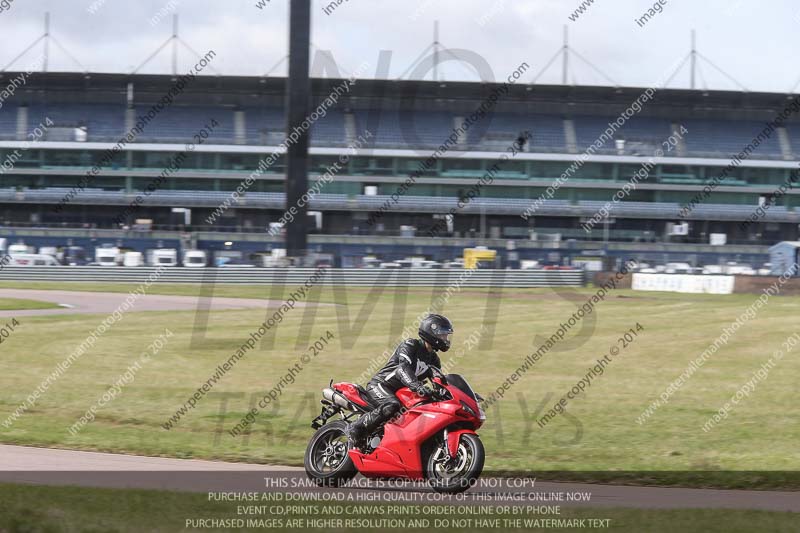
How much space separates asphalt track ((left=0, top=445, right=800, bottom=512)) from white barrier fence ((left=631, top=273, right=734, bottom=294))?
116 feet

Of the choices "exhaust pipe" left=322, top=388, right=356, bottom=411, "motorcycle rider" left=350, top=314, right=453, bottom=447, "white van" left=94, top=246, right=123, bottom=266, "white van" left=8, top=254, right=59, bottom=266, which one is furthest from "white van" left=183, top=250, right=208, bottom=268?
"motorcycle rider" left=350, top=314, right=453, bottom=447

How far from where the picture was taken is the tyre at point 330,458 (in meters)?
8.44

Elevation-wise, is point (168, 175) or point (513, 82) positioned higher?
point (513, 82)

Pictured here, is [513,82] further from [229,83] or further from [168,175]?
[168,175]

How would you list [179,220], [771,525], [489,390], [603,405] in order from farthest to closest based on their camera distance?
[179,220]
[489,390]
[603,405]
[771,525]

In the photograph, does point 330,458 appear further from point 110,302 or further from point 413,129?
point 413,129

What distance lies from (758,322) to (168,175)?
4682 cm

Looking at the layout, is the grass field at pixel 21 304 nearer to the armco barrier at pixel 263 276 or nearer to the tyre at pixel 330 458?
the armco barrier at pixel 263 276

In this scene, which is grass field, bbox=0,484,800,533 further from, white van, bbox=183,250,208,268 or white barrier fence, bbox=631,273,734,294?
white van, bbox=183,250,208,268

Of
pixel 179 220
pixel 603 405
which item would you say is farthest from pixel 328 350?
pixel 179 220

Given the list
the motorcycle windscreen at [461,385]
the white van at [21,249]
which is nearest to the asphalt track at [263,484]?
the motorcycle windscreen at [461,385]

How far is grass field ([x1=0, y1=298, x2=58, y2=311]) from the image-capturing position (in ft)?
95.3

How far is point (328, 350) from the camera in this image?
2009cm

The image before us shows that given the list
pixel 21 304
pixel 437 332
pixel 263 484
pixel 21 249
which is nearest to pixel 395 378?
pixel 437 332
